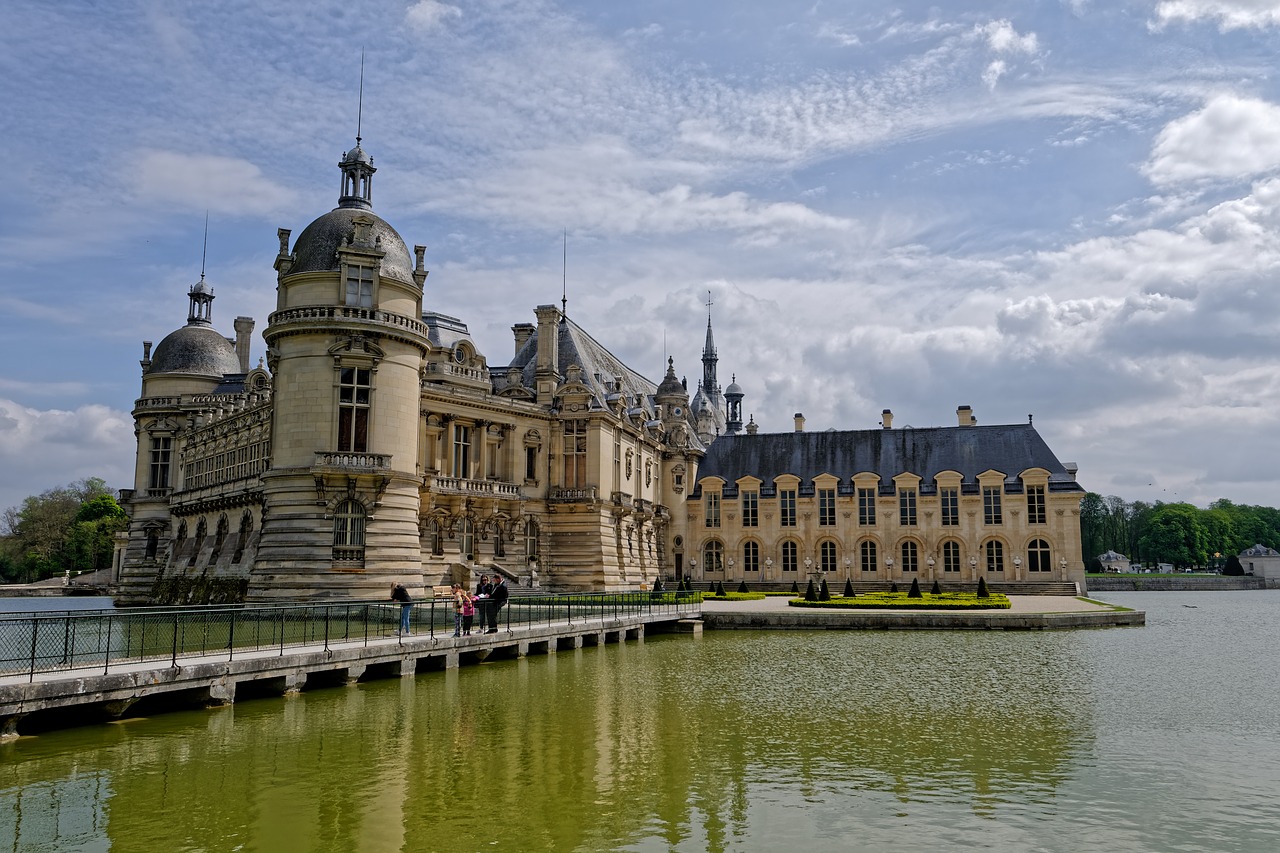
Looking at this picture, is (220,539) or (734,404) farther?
(734,404)

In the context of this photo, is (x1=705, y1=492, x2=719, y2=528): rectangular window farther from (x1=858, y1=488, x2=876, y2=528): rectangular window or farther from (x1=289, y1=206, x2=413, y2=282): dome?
(x1=289, y1=206, x2=413, y2=282): dome

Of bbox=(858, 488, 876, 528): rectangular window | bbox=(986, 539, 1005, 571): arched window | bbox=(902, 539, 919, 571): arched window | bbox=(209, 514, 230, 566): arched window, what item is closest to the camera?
bbox=(209, 514, 230, 566): arched window

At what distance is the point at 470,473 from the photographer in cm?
5338

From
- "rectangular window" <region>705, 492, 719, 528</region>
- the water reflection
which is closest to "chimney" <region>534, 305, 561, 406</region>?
"rectangular window" <region>705, 492, 719, 528</region>

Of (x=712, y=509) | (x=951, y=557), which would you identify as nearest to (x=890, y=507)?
(x=951, y=557)

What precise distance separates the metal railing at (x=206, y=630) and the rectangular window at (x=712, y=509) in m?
40.7

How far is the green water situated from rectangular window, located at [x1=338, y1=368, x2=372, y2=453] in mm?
16786

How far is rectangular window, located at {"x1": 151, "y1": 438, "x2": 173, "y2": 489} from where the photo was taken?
64.1 meters

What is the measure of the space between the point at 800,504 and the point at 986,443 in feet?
45.0

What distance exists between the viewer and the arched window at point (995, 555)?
227ft

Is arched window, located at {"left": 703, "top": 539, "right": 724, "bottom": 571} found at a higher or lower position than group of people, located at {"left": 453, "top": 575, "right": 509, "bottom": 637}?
higher

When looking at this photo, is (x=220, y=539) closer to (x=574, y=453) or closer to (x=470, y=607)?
(x=574, y=453)

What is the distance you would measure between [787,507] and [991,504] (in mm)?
13972

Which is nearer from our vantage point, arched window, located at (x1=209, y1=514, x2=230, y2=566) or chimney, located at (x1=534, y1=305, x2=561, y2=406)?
arched window, located at (x1=209, y1=514, x2=230, y2=566)
